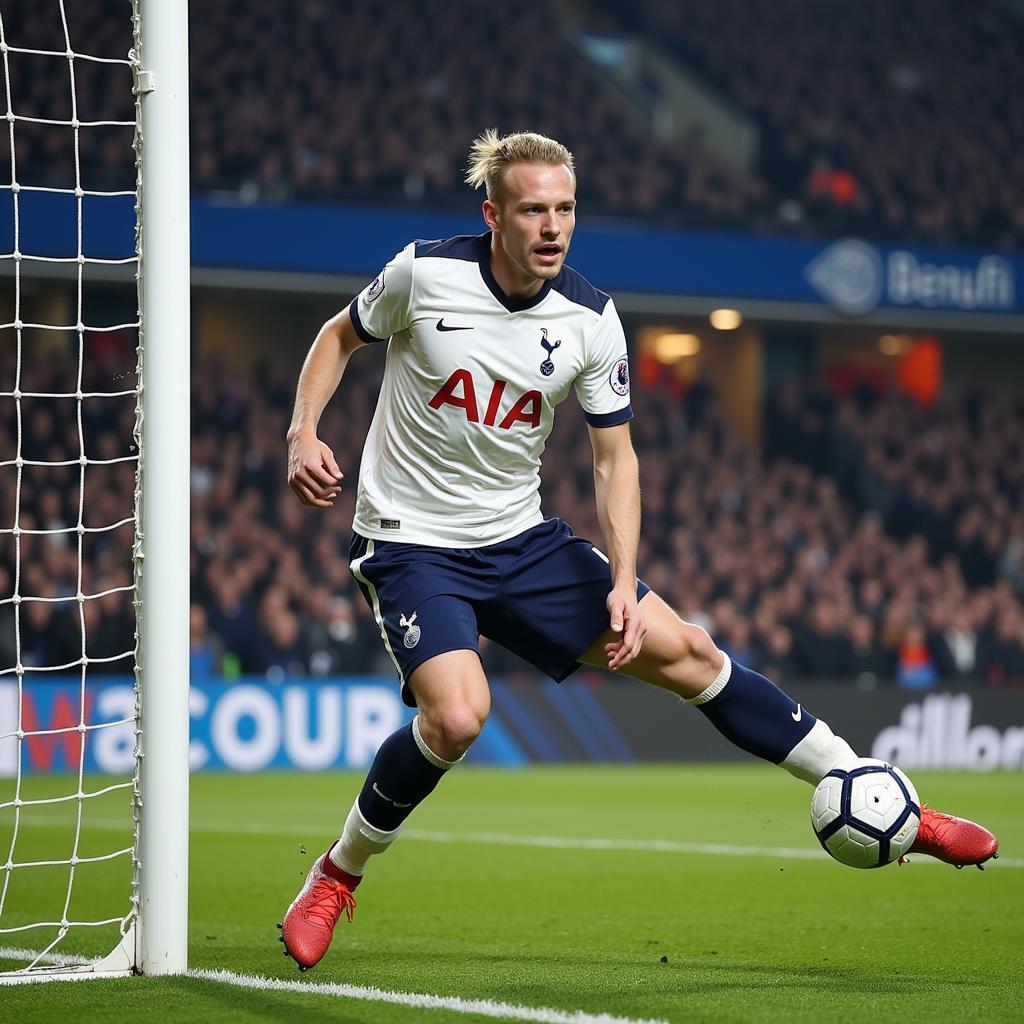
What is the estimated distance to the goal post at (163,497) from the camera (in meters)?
4.45

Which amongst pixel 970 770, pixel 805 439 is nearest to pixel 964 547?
pixel 805 439

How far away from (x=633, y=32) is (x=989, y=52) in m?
5.30

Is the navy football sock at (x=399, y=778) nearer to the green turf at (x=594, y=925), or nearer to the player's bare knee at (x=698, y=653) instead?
the green turf at (x=594, y=925)

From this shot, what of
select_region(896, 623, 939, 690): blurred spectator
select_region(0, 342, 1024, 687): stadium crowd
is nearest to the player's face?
select_region(0, 342, 1024, 687): stadium crowd

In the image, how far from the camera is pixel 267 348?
2169 cm

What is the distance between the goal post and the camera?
4449mm

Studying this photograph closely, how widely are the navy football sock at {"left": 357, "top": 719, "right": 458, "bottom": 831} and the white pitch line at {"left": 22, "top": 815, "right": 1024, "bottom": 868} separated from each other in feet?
12.7

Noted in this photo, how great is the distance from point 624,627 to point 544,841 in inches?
185

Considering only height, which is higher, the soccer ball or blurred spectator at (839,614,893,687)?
the soccer ball

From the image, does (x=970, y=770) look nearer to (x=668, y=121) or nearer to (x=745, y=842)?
(x=745, y=842)

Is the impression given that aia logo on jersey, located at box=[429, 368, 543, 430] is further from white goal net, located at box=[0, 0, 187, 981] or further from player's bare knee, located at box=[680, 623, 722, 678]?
white goal net, located at box=[0, 0, 187, 981]

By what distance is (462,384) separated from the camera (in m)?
4.61

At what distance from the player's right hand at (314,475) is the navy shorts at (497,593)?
37cm

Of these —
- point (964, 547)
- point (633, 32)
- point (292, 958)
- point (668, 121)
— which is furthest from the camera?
point (633, 32)
